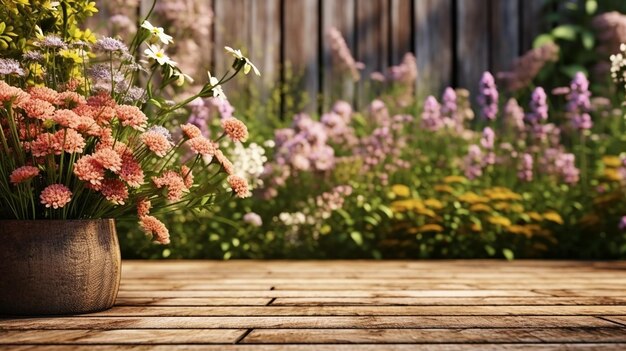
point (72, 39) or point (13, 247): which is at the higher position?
point (72, 39)

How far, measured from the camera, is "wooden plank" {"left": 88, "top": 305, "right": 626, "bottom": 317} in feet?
6.75

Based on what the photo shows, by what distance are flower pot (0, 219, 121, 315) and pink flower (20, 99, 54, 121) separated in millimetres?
270

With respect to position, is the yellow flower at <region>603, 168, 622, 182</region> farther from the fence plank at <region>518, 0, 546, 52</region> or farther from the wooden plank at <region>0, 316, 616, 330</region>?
the wooden plank at <region>0, 316, 616, 330</region>

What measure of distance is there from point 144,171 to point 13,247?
1.28 ft

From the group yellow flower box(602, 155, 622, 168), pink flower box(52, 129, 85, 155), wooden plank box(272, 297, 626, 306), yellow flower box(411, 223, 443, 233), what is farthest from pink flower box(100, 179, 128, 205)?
yellow flower box(602, 155, 622, 168)

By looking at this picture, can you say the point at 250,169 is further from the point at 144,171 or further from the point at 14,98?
the point at 14,98

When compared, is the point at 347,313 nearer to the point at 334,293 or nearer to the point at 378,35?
the point at 334,293

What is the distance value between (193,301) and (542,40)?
12.5ft

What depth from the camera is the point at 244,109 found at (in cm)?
495

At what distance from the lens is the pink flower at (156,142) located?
200 cm

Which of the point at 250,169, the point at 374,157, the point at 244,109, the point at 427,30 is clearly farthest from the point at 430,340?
the point at 427,30

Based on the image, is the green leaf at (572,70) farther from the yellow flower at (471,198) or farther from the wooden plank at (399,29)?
the yellow flower at (471,198)

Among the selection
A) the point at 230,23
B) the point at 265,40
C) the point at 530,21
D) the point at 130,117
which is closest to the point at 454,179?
the point at 265,40

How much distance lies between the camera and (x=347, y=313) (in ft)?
6.77
